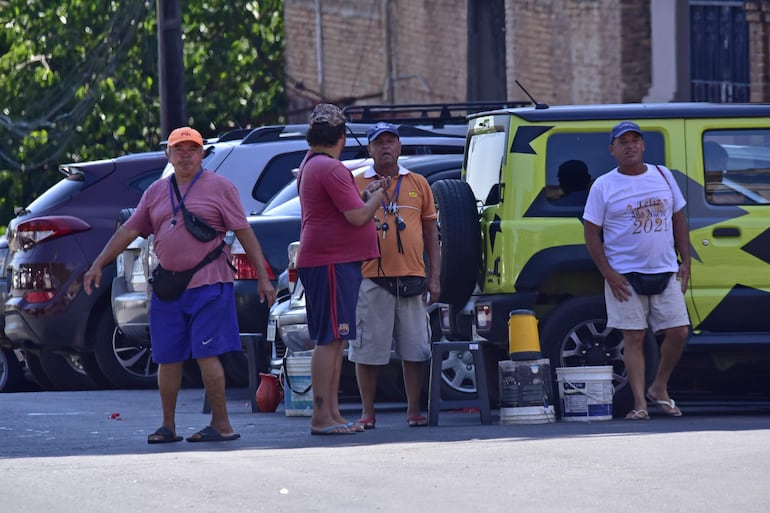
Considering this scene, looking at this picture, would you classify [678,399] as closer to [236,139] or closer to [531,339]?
[531,339]

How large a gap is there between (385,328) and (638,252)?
5.09 ft

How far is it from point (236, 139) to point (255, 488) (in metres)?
7.62

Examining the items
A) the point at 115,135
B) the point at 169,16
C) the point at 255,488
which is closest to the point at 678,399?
the point at 255,488

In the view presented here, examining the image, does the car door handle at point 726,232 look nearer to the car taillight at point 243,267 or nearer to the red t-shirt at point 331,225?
the red t-shirt at point 331,225

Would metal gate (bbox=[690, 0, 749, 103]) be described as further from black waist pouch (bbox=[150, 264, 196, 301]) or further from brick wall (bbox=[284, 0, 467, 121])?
black waist pouch (bbox=[150, 264, 196, 301])

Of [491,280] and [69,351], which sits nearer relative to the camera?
[491,280]

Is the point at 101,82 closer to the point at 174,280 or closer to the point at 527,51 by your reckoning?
the point at 527,51

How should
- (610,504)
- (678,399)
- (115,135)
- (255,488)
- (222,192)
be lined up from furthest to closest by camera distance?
1. (115,135)
2. (678,399)
3. (222,192)
4. (255,488)
5. (610,504)

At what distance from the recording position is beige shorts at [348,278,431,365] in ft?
37.2

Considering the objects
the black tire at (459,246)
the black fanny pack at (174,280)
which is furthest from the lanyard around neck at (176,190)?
the black tire at (459,246)

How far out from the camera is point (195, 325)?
34.3 feet

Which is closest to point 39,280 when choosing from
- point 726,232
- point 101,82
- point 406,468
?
point 726,232

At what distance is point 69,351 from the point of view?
1608 cm

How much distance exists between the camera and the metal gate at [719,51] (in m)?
23.1
